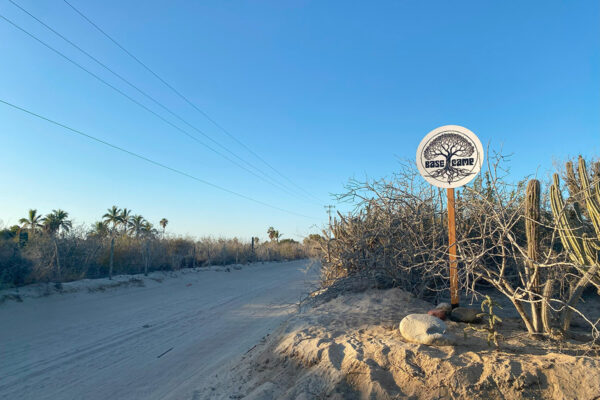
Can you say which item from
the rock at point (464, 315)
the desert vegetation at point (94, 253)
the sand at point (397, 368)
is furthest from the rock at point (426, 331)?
the desert vegetation at point (94, 253)

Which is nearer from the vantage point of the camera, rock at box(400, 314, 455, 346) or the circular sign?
rock at box(400, 314, 455, 346)

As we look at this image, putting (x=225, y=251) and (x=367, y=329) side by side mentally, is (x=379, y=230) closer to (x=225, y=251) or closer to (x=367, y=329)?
(x=367, y=329)

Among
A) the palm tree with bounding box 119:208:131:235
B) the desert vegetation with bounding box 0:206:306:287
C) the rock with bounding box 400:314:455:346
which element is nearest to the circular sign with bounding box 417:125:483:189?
the rock with bounding box 400:314:455:346

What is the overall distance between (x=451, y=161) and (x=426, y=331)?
2534 mm

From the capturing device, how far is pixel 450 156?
4.91m

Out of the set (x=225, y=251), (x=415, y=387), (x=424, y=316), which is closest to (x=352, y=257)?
(x=424, y=316)

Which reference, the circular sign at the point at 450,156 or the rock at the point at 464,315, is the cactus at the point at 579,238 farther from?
the circular sign at the point at 450,156

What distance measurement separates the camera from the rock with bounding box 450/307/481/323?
4.40 m

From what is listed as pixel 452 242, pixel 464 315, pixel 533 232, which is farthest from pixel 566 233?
pixel 464 315

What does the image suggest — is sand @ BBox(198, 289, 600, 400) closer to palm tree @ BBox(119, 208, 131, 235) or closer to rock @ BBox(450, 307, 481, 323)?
rock @ BBox(450, 307, 481, 323)

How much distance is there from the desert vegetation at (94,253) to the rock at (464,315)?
40.4 ft

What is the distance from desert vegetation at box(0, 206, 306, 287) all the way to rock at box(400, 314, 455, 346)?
11.9m

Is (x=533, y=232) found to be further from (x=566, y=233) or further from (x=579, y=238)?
(x=566, y=233)

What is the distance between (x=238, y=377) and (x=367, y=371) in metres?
1.81
